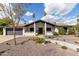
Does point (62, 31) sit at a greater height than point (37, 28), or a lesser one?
lesser

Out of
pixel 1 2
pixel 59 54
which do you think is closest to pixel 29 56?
pixel 59 54

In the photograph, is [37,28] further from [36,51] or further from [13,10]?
[36,51]

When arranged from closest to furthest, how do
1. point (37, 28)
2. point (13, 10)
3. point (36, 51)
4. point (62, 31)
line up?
point (36, 51)
point (13, 10)
point (62, 31)
point (37, 28)

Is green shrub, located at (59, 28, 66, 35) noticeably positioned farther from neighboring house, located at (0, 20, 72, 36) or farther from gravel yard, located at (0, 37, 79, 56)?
gravel yard, located at (0, 37, 79, 56)

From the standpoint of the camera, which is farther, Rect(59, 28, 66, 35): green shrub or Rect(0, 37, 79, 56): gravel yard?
Rect(59, 28, 66, 35): green shrub

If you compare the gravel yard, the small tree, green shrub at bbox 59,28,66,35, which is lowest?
the gravel yard

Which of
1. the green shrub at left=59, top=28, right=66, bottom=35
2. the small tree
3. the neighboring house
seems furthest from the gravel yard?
the neighboring house

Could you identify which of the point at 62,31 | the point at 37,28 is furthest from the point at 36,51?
the point at 37,28

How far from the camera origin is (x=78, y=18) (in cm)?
2531

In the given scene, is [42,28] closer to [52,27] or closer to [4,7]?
[52,27]

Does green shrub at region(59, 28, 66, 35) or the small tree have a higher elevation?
the small tree

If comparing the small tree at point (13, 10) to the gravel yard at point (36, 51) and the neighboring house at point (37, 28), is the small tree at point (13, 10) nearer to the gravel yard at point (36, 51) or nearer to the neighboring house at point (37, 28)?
the gravel yard at point (36, 51)

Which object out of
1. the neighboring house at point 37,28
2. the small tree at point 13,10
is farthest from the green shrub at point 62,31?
the small tree at point 13,10

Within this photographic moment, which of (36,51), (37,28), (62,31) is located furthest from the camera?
(37,28)
